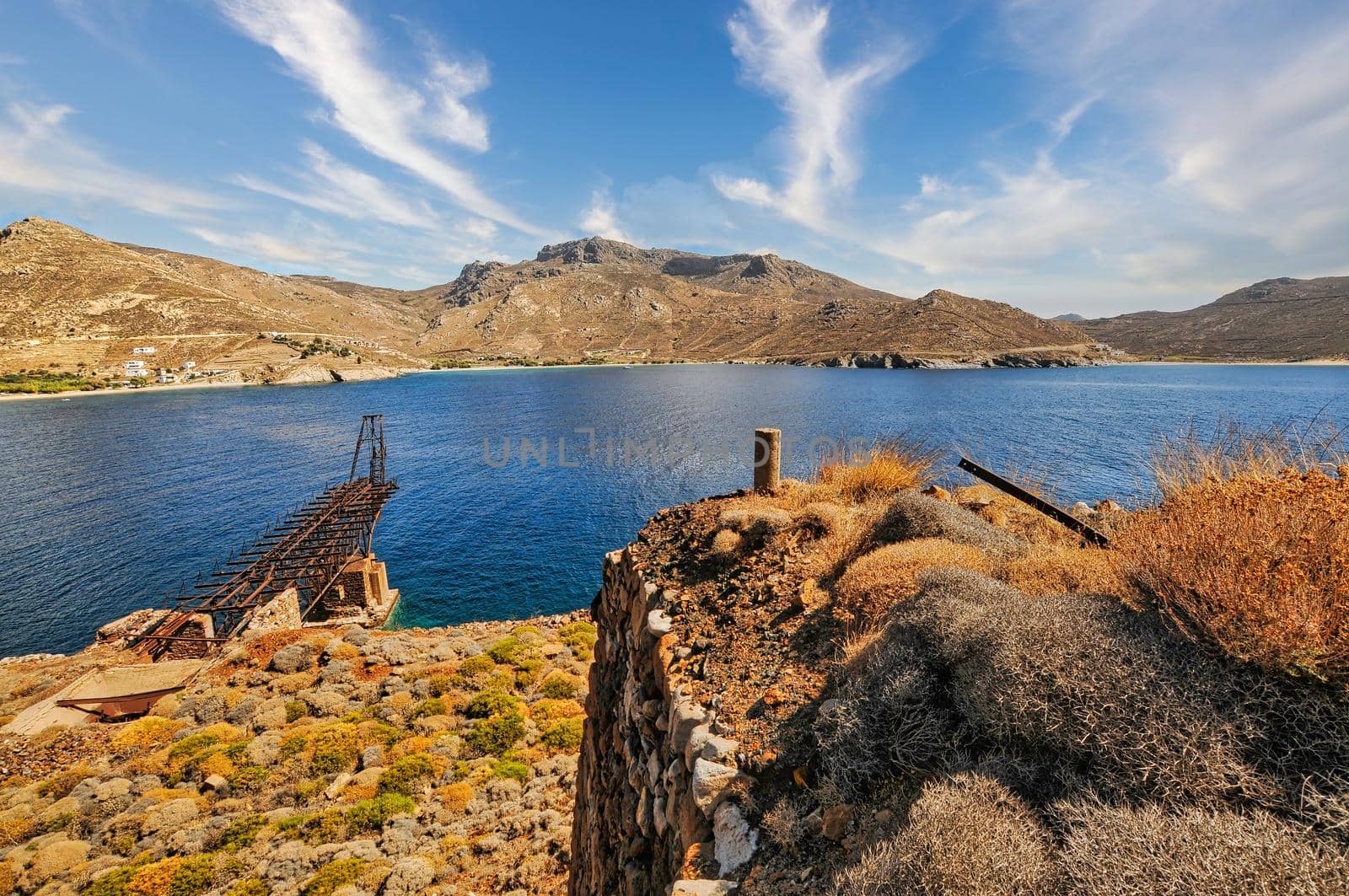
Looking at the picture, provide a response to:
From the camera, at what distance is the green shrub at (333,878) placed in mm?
9312

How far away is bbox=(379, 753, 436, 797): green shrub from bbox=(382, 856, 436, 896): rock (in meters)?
2.67

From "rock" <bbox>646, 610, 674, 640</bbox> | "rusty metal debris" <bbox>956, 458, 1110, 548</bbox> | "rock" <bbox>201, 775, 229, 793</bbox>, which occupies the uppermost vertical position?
"rusty metal debris" <bbox>956, 458, 1110, 548</bbox>

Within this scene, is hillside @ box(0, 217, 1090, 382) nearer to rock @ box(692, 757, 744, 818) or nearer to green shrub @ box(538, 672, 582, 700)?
green shrub @ box(538, 672, 582, 700)

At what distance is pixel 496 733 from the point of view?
570 inches

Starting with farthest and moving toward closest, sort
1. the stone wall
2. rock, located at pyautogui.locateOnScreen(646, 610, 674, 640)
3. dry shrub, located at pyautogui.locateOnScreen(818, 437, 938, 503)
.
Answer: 1. dry shrub, located at pyautogui.locateOnScreen(818, 437, 938, 503)
2. rock, located at pyautogui.locateOnScreen(646, 610, 674, 640)
3. the stone wall

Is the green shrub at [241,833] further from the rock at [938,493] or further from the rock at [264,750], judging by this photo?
the rock at [938,493]

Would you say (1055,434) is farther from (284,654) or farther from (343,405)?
(343,405)

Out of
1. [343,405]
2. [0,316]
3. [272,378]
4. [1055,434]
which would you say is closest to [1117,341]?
[1055,434]

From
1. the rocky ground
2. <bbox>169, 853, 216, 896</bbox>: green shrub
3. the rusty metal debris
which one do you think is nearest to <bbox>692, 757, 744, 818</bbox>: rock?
the rusty metal debris

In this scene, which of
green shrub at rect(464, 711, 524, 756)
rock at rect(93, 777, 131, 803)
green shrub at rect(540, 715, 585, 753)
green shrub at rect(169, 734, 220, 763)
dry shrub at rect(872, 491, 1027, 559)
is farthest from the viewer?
green shrub at rect(540, 715, 585, 753)

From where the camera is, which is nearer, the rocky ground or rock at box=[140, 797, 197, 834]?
the rocky ground

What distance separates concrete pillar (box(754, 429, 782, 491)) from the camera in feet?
30.3

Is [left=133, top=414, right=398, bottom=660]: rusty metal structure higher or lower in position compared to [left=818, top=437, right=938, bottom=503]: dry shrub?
lower

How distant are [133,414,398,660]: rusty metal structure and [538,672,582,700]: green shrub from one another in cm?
1252
